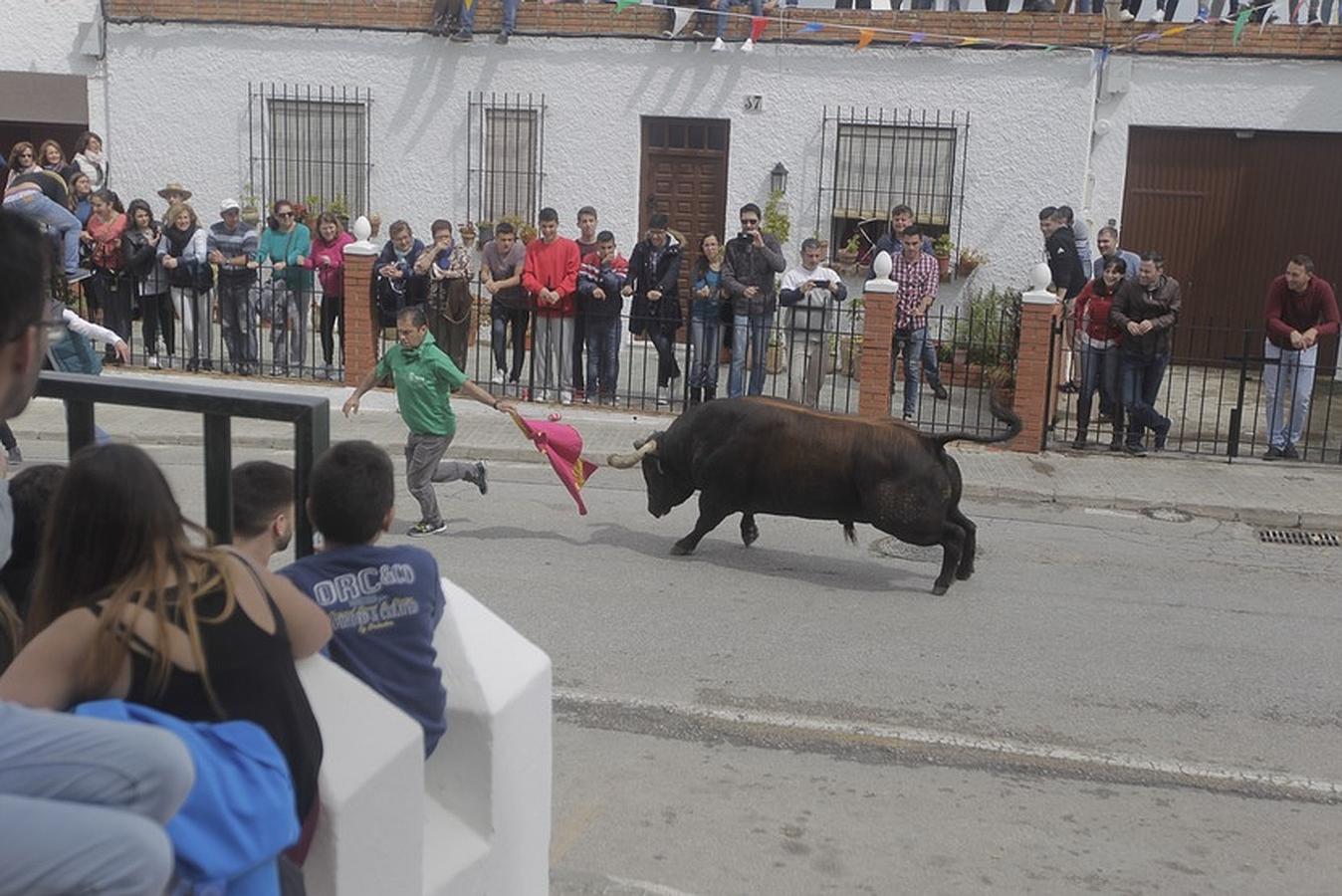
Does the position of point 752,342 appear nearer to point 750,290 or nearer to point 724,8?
point 750,290

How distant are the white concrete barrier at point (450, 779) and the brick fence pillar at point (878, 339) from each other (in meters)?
10.0

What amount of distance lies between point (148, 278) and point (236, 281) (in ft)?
2.96

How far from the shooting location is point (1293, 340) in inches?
518

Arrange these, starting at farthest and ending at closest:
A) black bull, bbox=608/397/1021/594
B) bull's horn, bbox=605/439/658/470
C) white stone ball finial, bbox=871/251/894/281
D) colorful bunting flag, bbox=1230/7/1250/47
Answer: colorful bunting flag, bbox=1230/7/1250/47, white stone ball finial, bbox=871/251/894/281, bull's horn, bbox=605/439/658/470, black bull, bbox=608/397/1021/594

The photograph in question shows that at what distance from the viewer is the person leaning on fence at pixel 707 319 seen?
1421 centimetres

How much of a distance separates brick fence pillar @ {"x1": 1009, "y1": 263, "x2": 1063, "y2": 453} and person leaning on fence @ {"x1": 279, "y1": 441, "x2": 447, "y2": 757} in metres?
10.3

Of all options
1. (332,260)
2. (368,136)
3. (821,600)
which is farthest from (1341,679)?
(368,136)

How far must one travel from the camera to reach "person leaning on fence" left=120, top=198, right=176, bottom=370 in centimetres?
1538

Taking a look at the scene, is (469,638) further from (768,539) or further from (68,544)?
(768,539)

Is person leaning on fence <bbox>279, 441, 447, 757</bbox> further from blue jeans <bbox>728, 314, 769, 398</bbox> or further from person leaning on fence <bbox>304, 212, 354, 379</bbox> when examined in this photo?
person leaning on fence <bbox>304, 212, 354, 379</bbox>

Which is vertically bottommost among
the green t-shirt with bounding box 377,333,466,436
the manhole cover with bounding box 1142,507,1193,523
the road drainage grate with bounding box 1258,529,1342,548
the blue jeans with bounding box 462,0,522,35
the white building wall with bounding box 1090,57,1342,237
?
the road drainage grate with bounding box 1258,529,1342,548

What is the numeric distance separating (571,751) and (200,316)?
10.4 meters

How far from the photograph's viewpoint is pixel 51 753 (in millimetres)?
2047

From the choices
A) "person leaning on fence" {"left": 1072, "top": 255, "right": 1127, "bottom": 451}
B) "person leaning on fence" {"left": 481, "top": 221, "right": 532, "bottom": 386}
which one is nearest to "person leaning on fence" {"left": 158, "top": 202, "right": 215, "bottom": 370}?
"person leaning on fence" {"left": 481, "top": 221, "right": 532, "bottom": 386}
